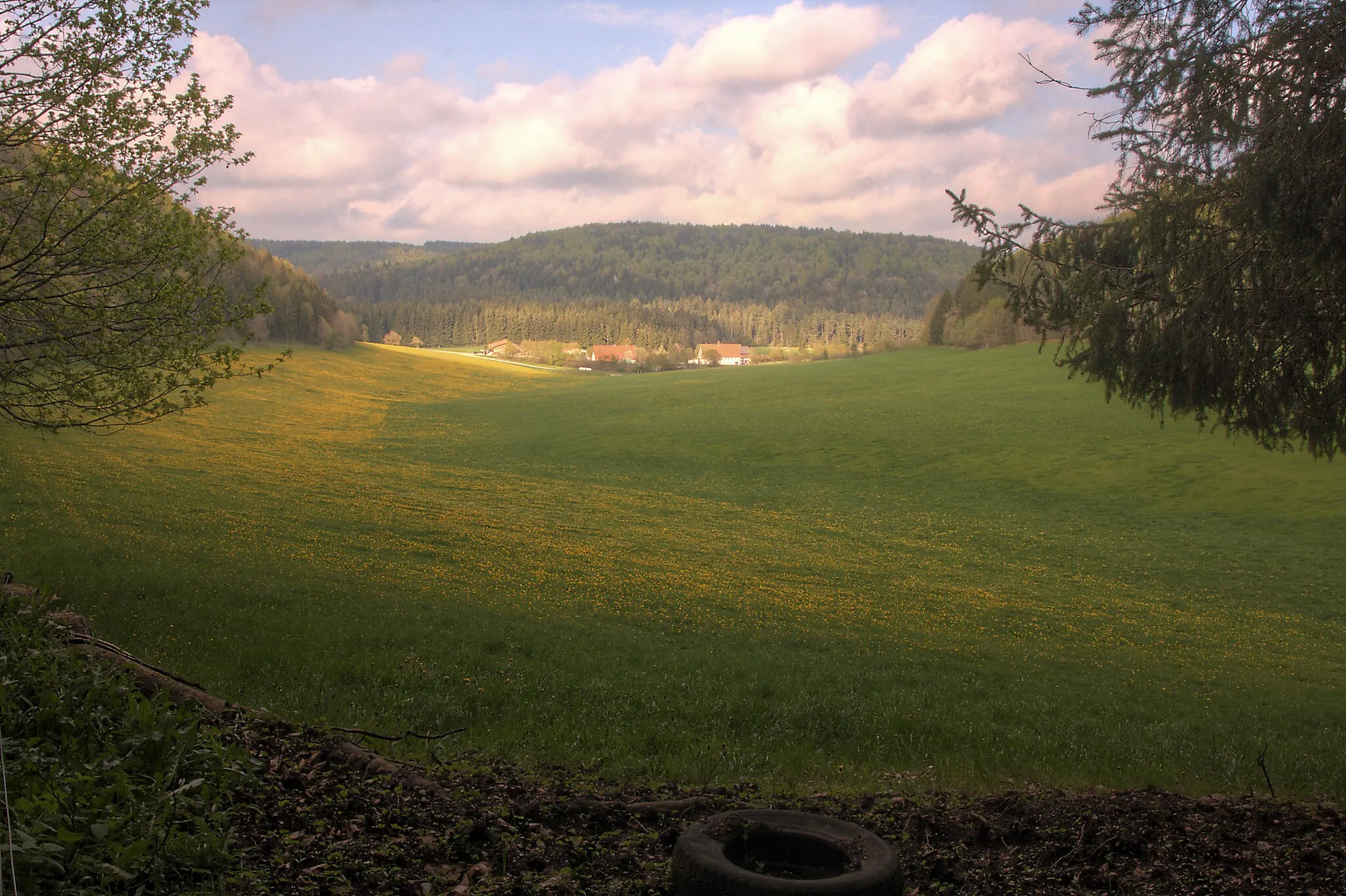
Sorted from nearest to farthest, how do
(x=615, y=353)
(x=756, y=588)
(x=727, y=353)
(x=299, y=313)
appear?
1. (x=756, y=588)
2. (x=299, y=313)
3. (x=615, y=353)
4. (x=727, y=353)

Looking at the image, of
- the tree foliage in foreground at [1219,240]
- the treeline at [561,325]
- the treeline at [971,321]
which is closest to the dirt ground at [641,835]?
the tree foliage in foreground at [1219,240]

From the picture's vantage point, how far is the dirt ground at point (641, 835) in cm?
516

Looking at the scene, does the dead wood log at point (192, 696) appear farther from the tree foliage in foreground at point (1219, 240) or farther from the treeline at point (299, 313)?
the treeline at point (299, 313)

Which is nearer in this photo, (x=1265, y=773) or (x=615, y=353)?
(x=1265, y=773)

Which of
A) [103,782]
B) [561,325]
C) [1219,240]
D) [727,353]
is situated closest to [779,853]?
[103,782]

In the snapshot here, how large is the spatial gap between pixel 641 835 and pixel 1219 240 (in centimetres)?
968

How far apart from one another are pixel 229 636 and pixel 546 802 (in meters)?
7.48

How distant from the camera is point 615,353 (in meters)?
138

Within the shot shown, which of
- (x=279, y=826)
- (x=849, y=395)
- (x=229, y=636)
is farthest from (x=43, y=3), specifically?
(x=849, y=395)

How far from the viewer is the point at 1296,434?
40.4 ft

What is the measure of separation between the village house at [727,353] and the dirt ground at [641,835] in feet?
438

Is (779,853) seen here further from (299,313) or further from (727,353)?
(727,353)

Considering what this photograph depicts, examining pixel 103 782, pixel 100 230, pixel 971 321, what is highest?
pixel 971 321

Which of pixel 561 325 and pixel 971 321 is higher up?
pixel 561 325
